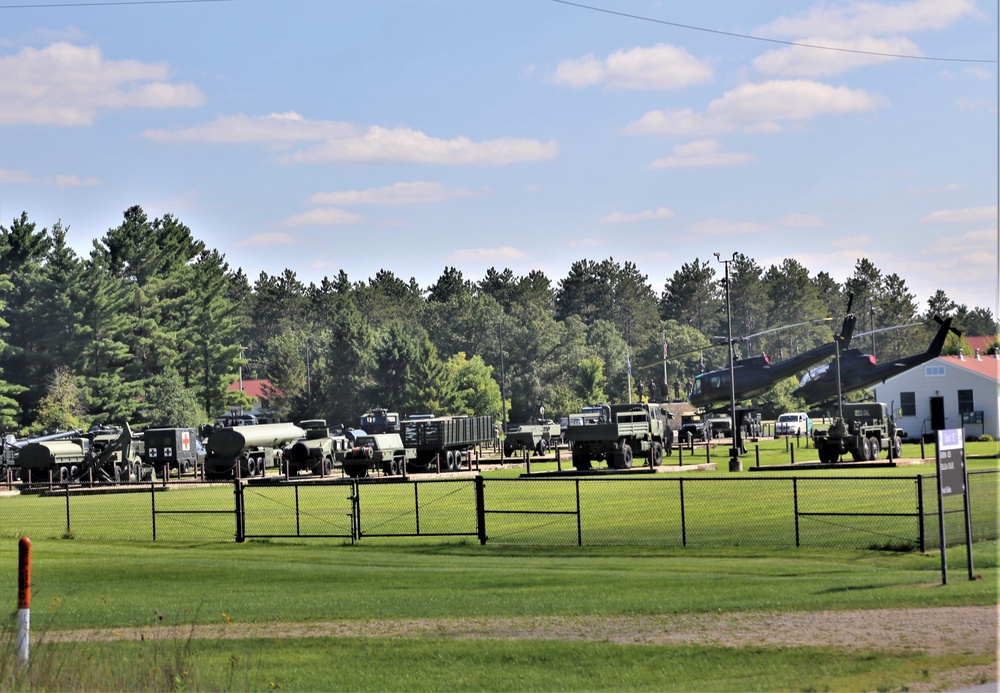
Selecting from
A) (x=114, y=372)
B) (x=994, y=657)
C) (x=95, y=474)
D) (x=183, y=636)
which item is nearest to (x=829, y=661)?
(x=994, y=657)

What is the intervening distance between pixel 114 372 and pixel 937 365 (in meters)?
62.1

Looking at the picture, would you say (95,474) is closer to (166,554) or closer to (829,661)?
(166,554)

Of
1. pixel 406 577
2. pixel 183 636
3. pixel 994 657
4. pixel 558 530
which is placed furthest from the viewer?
pixel 558 530

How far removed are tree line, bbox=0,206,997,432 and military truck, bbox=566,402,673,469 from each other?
14.7 meters

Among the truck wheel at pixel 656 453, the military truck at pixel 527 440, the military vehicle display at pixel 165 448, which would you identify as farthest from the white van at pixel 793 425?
the military vehicle display at pixel 165 448

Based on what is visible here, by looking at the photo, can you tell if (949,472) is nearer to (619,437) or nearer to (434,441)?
(619,437)

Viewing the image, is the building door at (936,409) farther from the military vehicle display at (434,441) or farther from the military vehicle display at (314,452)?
the military vehicle display at (314,452)

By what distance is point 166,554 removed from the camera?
24719mm

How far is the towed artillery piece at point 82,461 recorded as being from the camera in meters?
57.9

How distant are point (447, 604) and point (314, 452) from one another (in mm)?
44011

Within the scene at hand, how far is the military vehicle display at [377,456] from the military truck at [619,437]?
770cm

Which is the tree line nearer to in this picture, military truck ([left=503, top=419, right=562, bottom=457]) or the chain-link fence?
military truck ([left=503, top=419, right=562, bottom=457])

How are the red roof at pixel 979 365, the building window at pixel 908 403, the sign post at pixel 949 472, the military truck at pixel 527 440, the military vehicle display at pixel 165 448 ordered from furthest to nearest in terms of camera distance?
the building window at pixel 908 403 < the red roof at pixel 979 365 < the military truck at pixel 527 440 < the military vehicle display at pixel 165 448 < the sign post at pixel 949 472

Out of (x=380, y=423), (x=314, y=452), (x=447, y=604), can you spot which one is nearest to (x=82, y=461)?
(x=314, y=452)
